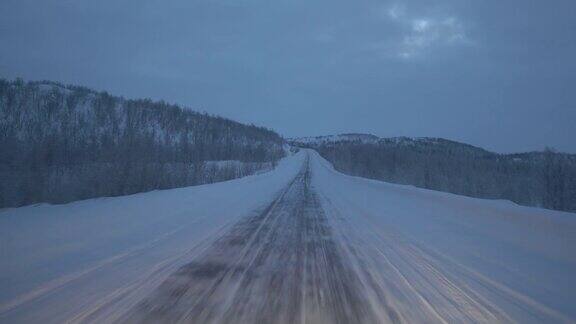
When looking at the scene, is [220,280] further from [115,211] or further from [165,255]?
[115,211]

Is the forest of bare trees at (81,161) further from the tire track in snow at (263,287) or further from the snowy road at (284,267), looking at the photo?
the tire track in snow at (263,287)

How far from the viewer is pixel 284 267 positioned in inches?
275

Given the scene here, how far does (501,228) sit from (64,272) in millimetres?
10101

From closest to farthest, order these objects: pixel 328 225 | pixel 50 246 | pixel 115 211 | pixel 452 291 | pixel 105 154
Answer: pixel 452 291 → pixel 50 246 → pixel 328 225 → pixel 115 211 → pixel 105 154

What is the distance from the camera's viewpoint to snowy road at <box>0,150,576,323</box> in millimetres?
4906

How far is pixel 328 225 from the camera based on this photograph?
1178 centimetres

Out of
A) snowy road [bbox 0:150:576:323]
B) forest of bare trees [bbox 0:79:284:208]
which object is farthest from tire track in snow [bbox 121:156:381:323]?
forest of bare trees [bbox 0:79:284:208]

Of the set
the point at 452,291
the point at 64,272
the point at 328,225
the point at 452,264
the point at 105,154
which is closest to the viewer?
the point at 452,291

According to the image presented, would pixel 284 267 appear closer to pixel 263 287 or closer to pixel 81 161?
pixel 263 287

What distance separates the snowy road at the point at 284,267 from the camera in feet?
16.1

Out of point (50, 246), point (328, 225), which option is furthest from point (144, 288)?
point (328, 225)

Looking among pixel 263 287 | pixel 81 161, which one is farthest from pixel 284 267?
pixel 81 161

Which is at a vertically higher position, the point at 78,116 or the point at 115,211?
the point at 78,116

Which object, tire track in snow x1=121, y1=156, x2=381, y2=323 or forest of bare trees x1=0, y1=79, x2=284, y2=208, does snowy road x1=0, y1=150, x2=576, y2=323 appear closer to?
tire track in snow x1=121, y1=156, x2=381, y2=323
